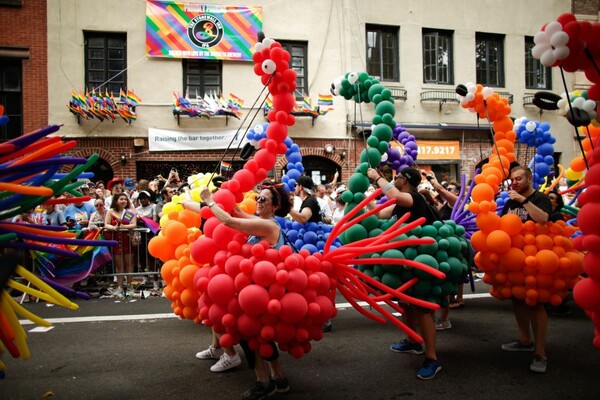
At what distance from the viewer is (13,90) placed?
13594 millimetres

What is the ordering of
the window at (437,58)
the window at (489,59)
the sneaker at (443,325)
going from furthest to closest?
Result: 1. the window at (489,59)
2. the window at (437,58)
3. the sneaker at (443,325)

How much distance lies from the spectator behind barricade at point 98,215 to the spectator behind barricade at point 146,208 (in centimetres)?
61

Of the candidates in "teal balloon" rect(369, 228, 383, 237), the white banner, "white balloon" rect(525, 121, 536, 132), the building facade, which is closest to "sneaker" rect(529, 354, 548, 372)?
"teal balloon" rect(369, 228, 383, 237)

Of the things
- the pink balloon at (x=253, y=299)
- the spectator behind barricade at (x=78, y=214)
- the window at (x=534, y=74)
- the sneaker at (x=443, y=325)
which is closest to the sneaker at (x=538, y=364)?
the sneaker at (x=443, y=325)

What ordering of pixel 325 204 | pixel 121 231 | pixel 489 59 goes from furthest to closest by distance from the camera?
pixel 489 59 → pixel 325 204 → pixel 121 231

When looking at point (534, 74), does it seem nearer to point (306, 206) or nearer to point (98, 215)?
point (306, 206)

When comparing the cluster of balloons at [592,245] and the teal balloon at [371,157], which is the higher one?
the teal balloon at [371,157]

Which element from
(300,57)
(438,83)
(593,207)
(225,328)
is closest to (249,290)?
(225,328)

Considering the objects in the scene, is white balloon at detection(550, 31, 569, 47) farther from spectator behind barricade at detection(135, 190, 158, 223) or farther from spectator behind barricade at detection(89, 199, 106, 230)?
spectator behind barricade at detection(89, 199, 106, 230)

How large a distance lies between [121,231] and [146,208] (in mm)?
917

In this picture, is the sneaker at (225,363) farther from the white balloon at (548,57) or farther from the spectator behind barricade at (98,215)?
the spectator behind barricade at (98,215)

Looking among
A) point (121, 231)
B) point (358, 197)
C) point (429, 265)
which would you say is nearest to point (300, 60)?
point (121, 231)

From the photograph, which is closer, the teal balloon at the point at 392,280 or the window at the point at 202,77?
the teal balloon at the point at 392,280

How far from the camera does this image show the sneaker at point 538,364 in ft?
14.3
